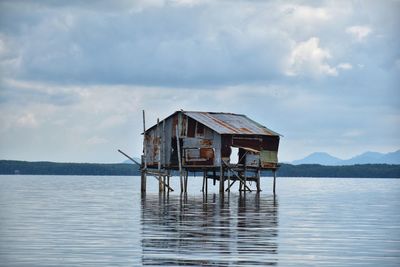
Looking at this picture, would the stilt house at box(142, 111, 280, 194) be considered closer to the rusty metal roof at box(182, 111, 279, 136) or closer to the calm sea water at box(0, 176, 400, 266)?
the rusty metal roof at box(182, 111, 279, 136)

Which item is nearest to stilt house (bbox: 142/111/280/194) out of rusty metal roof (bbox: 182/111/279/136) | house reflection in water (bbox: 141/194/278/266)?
rusty metal roof (bbox: 182/111/279/136)

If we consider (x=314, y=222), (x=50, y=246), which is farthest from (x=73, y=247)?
(x=314, y=222)

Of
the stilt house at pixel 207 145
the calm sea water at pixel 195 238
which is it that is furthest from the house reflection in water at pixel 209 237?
the stilt house at pixel 207 145

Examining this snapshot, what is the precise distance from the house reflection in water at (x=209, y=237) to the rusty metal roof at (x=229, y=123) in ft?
79.8

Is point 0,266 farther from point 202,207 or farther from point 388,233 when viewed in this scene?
point 202,207

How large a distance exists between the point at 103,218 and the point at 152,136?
3723cm

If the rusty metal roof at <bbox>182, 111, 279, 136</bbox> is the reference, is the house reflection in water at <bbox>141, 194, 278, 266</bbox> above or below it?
below

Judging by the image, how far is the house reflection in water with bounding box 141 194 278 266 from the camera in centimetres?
2761

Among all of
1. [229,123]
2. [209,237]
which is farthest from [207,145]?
A: [209,237]

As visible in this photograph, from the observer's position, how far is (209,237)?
34.4 meters

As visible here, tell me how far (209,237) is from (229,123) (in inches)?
1866

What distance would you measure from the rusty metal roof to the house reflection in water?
2433cm

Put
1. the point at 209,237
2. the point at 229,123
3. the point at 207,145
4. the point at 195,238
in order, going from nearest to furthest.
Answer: the point at 195,238 → the point at 209,237 → the point at 207,145 → the point at 229,123

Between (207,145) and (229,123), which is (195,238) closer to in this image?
(207,145)
